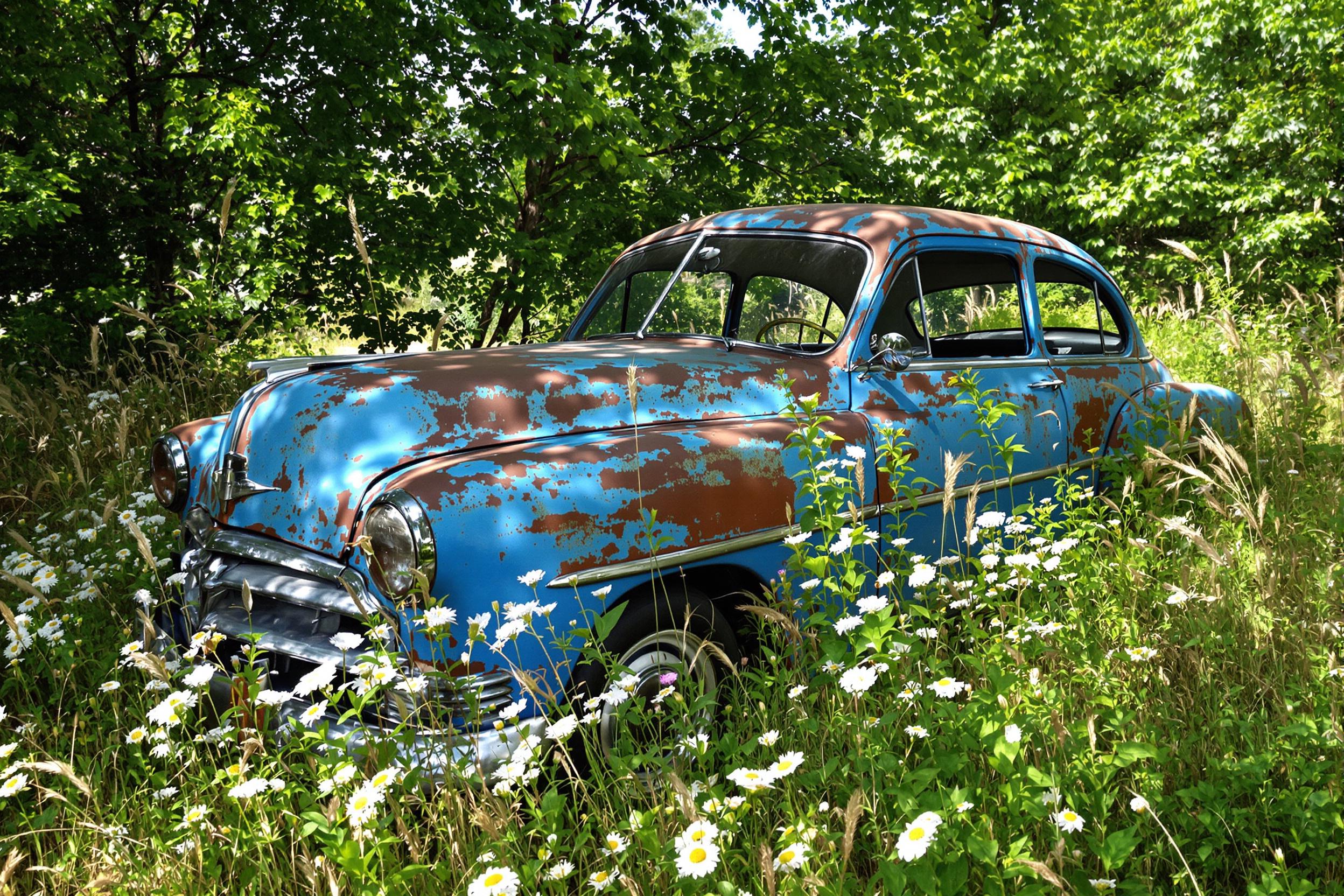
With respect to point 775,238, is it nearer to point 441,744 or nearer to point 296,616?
point 296,616

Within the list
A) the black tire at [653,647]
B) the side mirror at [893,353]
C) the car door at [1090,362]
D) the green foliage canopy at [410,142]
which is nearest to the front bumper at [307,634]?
the black tire at [653,647]

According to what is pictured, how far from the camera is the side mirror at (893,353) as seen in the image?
3.47 m

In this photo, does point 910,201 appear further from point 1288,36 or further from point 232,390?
point 232,390

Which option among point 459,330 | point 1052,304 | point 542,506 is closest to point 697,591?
point 542,506

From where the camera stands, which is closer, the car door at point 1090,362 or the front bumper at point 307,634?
the front bumper at point 307,634

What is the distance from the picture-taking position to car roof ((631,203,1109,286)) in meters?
3.75

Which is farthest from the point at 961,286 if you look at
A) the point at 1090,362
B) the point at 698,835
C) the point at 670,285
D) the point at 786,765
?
the point at 698,835

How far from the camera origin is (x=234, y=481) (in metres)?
2.81

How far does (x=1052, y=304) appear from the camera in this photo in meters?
13.0

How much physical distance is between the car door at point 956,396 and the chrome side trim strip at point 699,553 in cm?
3

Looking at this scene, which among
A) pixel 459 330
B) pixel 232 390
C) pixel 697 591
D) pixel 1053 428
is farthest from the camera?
pixel 459 330

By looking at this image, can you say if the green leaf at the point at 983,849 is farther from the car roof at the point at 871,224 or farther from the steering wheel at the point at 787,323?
the steering wheel at the point at 787,323

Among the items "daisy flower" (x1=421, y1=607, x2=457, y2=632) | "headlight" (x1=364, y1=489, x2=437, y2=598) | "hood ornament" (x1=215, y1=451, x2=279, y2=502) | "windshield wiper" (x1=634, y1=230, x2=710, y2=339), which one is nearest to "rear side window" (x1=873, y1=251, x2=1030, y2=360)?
"windshield wiper" (x1=634, y1=230, x2=710, y2=339)

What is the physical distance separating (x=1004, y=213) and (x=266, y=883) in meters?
15.7
